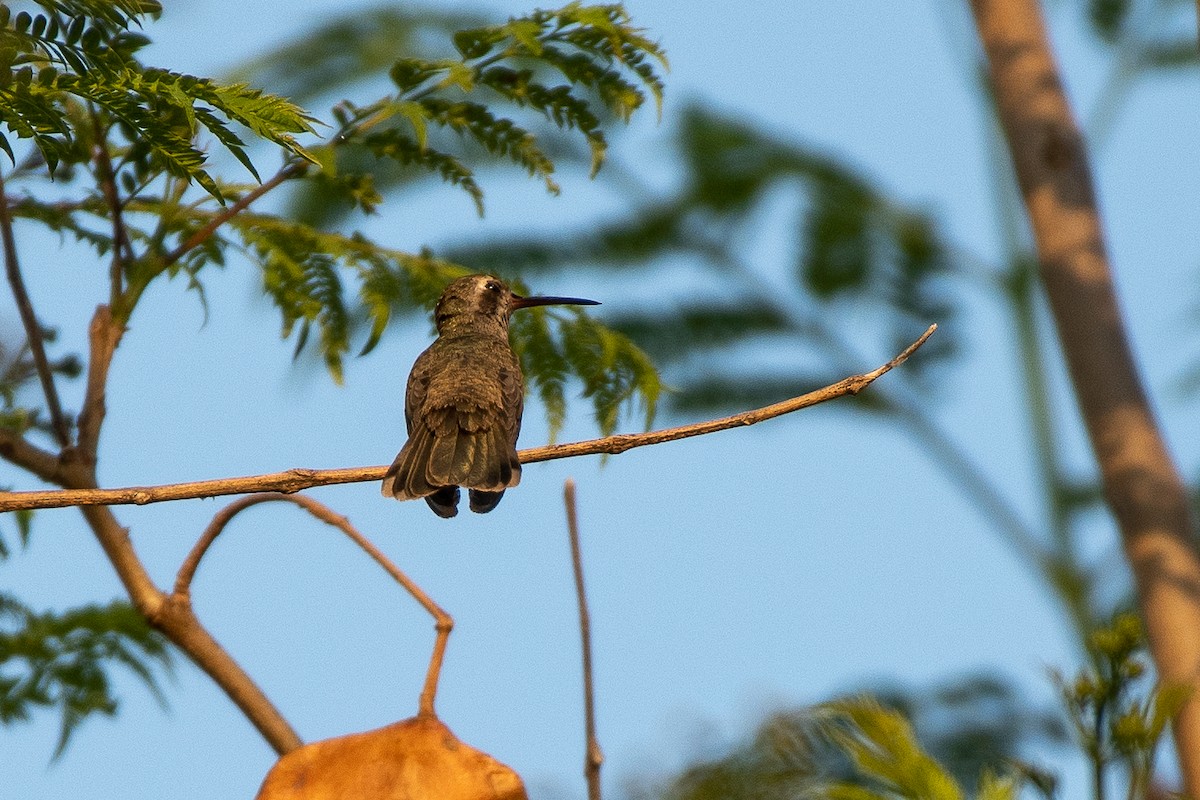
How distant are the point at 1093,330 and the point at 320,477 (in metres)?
3.55

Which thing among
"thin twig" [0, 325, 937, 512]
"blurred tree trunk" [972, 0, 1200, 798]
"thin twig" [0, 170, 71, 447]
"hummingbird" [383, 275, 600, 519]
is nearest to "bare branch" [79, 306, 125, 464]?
"thin twig" [0, 170, 71, 447]

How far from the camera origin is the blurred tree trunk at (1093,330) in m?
5.03

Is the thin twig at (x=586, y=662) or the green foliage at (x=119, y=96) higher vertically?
the green foliage at (x=119, y=96)

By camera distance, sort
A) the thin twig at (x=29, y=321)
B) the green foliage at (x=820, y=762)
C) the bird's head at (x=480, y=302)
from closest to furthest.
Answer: the green foliage at (x=820, y=762), the thin twig at (x=29, y=321), the bird's head at (x=480, y=302)

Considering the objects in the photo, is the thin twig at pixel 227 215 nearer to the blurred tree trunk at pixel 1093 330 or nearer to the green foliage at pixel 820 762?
the green foliage at pixel 820 762

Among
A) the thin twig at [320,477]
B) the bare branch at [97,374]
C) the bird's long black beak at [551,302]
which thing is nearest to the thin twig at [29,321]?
the bare branch at [97,374]

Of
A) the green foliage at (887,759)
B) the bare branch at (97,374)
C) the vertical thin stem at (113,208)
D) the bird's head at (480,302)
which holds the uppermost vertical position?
A: the bird's head at (480,302)

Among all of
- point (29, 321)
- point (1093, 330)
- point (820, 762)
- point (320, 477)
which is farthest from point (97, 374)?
point (1093, 330)

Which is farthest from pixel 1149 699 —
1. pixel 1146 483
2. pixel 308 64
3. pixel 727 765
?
pixel 308 64

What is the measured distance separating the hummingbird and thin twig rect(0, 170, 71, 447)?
2.56 feet

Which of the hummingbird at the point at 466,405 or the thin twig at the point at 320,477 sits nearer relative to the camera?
the thin twig at the point at 320,477

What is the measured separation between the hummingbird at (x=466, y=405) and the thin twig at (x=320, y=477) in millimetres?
718

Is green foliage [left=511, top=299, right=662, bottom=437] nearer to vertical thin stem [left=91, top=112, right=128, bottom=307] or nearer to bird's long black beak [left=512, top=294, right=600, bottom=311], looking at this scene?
bird's long black beak [left=512, top=294, right=600, bottom=311]

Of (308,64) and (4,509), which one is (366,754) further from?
(308,64)
